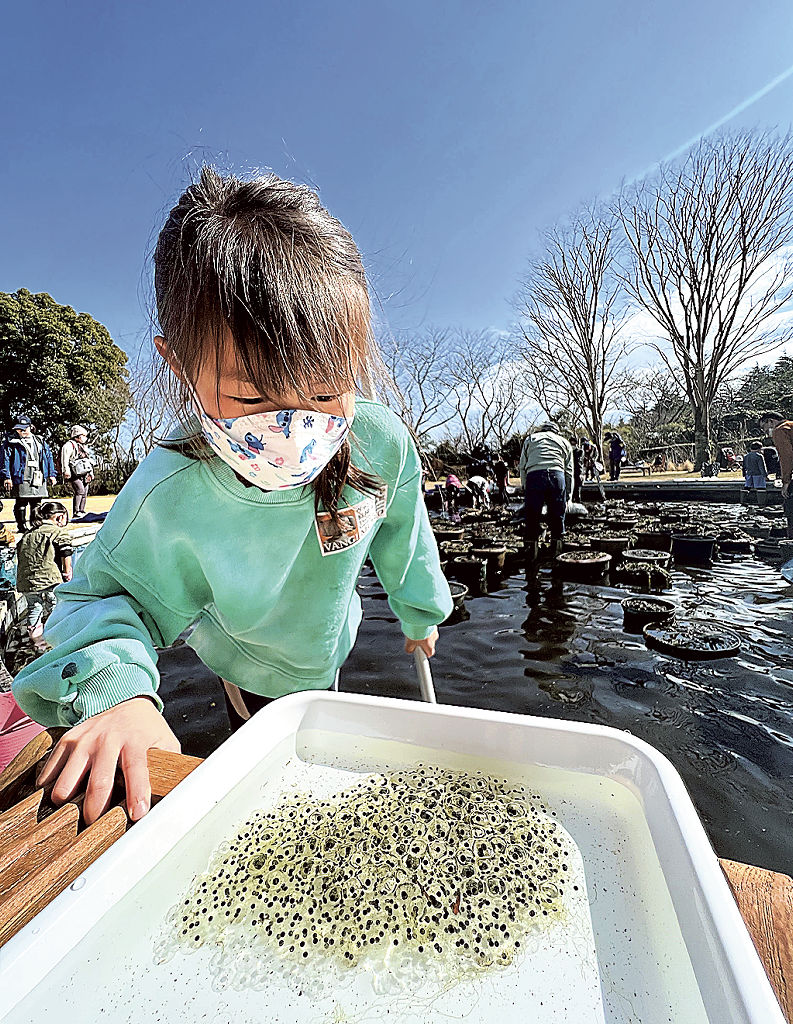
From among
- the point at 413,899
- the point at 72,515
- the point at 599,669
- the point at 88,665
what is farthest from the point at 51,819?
the point at 72,515

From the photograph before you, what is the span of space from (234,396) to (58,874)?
57cm

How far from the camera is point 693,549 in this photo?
589 cm

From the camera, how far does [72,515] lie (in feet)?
32.1

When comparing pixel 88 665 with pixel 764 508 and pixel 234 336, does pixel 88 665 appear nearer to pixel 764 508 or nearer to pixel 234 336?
pixel 234 336

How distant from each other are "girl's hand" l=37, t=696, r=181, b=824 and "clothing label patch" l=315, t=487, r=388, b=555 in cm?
41

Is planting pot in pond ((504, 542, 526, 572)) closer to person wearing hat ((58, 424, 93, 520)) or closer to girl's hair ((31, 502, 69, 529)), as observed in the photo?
girl's hair ((31, 502, 69, 529))

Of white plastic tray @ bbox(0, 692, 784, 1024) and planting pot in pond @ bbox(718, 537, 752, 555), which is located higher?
white plastic tray @ bbox(0, 692, 784, 1024)

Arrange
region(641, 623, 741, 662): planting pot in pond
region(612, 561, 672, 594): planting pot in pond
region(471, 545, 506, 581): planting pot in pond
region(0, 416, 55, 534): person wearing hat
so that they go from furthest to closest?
1. region(0, 416, 55, 534): person wearing hat
2. region(471, 545, 506, 581): planting pot in pond
3. region(612, 561, 672, 594): planting pot in pond
4. region(641, 623, 741, 662): planting pot in pond

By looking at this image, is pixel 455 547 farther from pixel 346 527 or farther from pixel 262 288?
pixel 262 288

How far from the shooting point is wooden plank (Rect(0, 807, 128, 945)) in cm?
42

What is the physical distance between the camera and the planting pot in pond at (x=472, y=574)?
5.48 metres

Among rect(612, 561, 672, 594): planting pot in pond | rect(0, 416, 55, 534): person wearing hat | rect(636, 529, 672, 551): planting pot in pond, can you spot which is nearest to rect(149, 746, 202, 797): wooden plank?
rect(612, 561, 672, 594): planting pot in pond

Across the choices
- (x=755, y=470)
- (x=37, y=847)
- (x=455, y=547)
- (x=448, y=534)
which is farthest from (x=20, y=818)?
(x=755, y=470)

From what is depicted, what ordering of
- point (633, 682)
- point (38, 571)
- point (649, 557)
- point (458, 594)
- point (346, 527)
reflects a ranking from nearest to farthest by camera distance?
point (346, 527) → point (633, 682) → point (38, 571) → point (458, 594) → point (649, 557)
